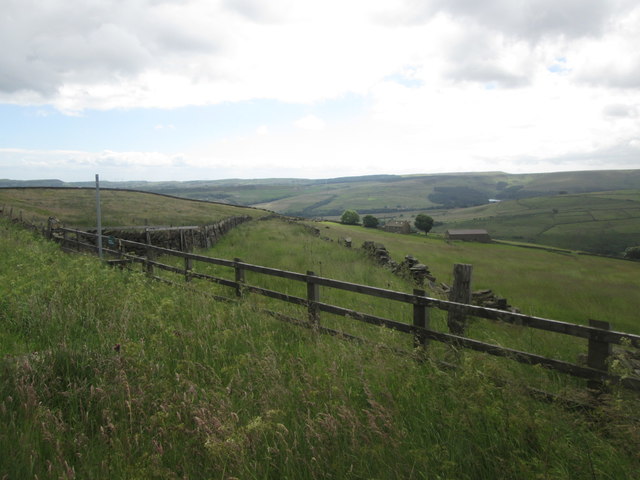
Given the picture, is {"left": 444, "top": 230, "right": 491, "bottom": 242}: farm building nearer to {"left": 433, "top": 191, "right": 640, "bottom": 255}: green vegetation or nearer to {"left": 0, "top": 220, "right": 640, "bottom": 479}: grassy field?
{"left": 433, "top": 191, "right": 640, "bottom": 255}: green vegetation

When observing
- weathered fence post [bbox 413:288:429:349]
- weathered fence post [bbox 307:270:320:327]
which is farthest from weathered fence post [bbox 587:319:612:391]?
weathered fence post [bbox 307:270:320:327]

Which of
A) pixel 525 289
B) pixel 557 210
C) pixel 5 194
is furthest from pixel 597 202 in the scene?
pixel 5 194

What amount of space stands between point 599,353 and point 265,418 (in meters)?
3.62

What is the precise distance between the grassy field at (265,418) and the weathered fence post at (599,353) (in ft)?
0.69

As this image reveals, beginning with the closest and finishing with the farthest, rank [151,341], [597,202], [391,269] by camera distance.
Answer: [151,341] < [391,269] < [597,202]

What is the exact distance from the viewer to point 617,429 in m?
3.44

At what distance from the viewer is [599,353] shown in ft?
13.9

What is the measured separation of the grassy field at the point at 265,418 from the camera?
292cm

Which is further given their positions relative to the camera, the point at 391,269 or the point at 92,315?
the point at 391,269

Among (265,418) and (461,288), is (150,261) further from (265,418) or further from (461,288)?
(265,418)

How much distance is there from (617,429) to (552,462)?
3.28ft

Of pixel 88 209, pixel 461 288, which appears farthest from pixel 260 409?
pixel 88 209

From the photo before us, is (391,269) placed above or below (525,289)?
above

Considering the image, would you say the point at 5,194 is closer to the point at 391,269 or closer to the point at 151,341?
the point at 391,269
